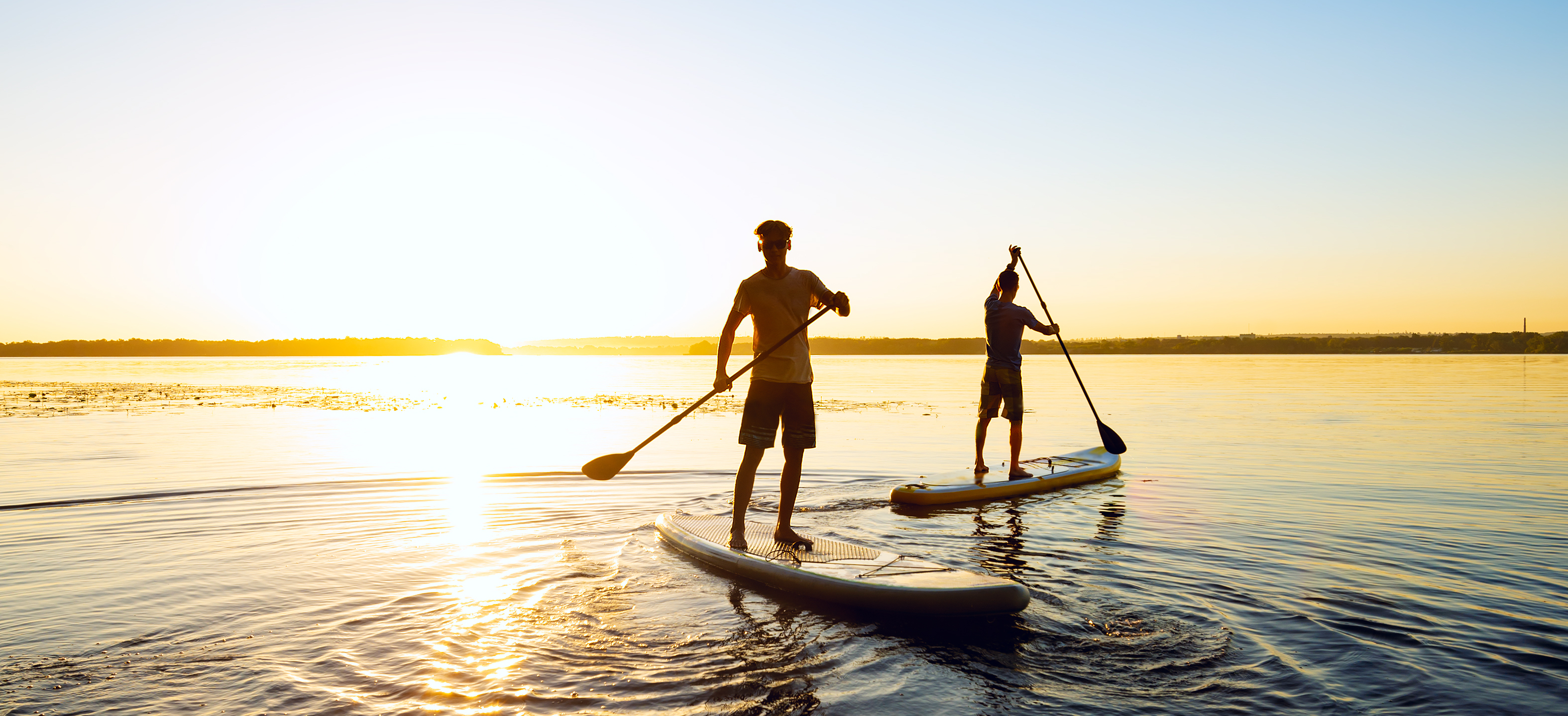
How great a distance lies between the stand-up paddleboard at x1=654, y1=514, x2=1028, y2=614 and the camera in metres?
4.68

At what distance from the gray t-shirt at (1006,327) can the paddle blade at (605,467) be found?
14.2 feet

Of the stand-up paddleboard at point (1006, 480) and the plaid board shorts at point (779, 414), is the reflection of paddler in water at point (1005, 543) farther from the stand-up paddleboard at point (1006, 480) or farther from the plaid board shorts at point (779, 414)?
the plaid board shorts at point (779, 414)

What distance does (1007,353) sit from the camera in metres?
9.81

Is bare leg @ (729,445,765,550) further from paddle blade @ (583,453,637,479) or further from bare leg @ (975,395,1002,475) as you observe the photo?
bare leg @ (975,395,1002,475)

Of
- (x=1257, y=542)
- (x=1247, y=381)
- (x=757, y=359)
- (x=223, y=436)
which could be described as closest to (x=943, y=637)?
(x=757, y=359)

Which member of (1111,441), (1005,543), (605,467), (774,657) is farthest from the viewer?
(1111,441)

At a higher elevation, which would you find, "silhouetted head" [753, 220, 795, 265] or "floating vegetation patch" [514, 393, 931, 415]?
"silhouetted head" [753, 220, 795, 265]

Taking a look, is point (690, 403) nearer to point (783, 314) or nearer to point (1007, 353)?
point (1007, 353)

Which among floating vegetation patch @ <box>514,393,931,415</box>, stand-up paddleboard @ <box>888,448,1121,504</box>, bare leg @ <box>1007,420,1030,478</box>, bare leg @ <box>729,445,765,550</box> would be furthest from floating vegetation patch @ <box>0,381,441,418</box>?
bare leg @ <box>729,445,765,550</box>

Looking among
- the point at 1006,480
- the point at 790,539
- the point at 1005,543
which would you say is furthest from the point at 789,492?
the point at 1006,480

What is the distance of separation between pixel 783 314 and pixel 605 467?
2.95 meters

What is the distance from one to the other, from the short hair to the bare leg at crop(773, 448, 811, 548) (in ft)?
5.10

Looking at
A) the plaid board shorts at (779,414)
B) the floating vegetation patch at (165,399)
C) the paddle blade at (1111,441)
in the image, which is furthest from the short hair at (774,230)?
the floating vegetation patch at (165,399)

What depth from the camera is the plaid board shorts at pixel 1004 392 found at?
9.80 m
